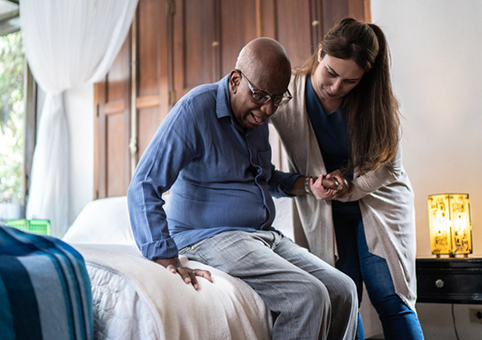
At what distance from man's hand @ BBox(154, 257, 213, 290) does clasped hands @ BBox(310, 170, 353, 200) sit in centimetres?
58

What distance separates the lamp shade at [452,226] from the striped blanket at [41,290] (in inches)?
67.3

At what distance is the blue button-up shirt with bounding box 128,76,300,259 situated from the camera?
3.93 ft

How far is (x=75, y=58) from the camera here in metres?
3.12

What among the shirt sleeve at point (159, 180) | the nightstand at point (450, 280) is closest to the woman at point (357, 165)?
the nightstand at point (450, 280)

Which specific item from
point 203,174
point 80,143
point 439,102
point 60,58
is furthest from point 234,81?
point 80,143

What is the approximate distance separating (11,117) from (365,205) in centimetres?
292

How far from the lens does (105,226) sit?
2.68 metres

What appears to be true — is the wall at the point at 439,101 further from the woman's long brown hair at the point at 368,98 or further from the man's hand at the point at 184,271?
the man's hand at the point at 184,271

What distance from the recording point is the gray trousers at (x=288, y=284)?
110 centimetres

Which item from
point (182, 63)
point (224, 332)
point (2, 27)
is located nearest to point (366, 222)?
point (224, 332)

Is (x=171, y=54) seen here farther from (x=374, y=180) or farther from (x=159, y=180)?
(x=159, y=180)

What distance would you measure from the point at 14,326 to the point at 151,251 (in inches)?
16.8

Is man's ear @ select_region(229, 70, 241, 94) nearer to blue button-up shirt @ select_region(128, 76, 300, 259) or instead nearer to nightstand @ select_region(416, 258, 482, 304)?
blue button-up shirt @ select_region(128, 76, 300, 259)

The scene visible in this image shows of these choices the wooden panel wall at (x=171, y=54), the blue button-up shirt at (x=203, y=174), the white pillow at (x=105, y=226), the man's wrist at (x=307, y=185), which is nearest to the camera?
the blue button-up shirt at (x=203, y=174)
